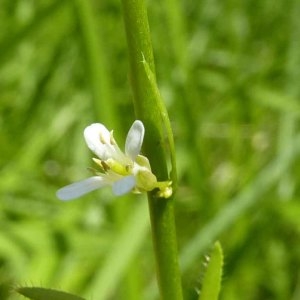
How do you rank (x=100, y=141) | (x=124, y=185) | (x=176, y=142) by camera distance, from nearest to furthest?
(x=124, y=185) → (x=100, y=141) → (x=176, y=142)

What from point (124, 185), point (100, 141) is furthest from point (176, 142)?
point (124, 185)

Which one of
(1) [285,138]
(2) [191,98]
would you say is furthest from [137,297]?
(1) [285,138]

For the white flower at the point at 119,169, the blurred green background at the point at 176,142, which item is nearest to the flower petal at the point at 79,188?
the white flower at the point at 119,169

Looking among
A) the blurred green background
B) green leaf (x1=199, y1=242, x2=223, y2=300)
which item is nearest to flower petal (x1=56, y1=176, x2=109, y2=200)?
green leaf (x1=199, y1=242, x2=223, y2=300)

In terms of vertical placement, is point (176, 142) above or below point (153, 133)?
above

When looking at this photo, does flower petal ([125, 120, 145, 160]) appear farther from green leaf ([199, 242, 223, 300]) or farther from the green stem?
green leaf ([199, 242, 223, 300])

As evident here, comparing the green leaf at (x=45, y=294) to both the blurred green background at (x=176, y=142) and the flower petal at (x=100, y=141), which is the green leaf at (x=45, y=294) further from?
the blurred green background at (x=176, y=142)

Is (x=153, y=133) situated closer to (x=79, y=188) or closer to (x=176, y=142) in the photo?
(x=79, y=188)
